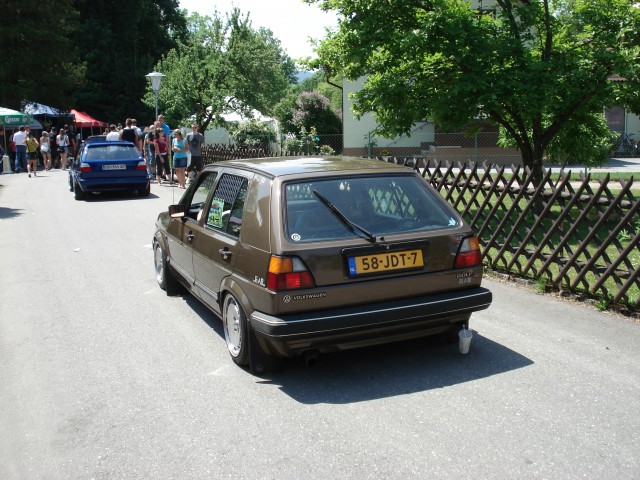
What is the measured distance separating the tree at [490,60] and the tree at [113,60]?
40.0m

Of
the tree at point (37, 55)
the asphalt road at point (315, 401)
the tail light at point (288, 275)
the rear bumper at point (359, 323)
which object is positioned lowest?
the asphalt road at point (315, 401)

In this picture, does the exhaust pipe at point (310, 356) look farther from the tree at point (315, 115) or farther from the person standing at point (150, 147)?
the tree at point (315, 115)

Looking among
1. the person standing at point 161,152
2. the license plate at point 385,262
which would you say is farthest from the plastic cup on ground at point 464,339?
the person standing at point 161,152

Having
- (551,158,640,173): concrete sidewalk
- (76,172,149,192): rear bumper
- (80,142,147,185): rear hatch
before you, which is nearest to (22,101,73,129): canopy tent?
(80,142,147,185): rear hatch

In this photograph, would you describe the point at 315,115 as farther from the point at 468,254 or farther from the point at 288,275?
the point at 288,275

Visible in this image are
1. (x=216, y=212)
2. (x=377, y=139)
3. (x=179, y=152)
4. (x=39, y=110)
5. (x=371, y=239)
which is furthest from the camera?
(x=39, y=110)

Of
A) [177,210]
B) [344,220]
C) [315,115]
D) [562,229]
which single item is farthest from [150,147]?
[344,220]

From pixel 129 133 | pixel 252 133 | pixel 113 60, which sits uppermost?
pixel 113 60

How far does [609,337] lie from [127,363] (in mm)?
4120

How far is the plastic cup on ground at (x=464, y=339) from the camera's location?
5332mm

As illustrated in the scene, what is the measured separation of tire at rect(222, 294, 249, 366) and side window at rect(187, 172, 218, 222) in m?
1.19

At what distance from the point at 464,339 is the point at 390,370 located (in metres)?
0.67

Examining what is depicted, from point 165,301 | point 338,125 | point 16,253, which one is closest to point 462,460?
point 165,301

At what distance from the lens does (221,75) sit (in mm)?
34500
